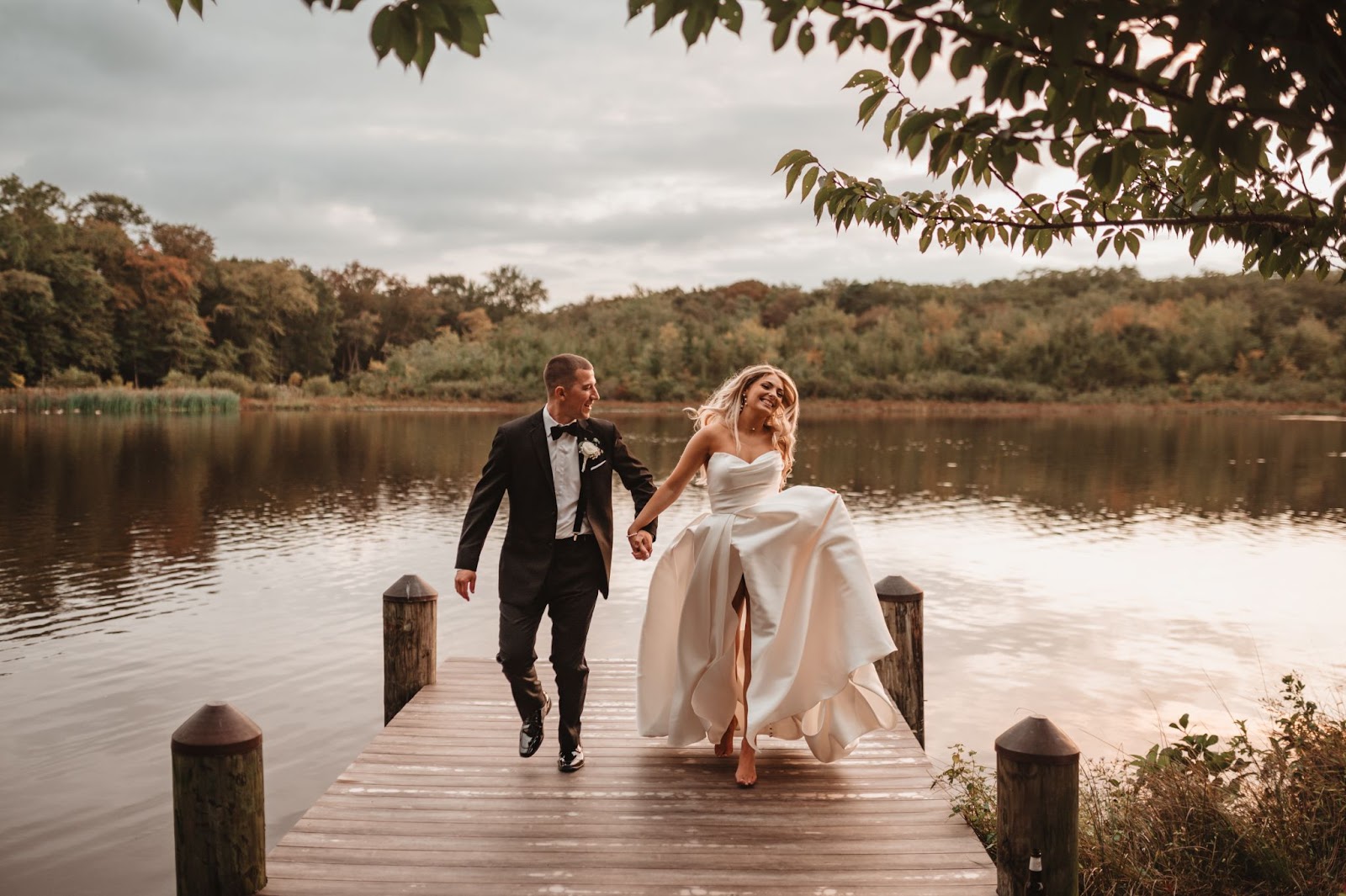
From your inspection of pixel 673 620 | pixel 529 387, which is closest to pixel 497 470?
pixel 673 620

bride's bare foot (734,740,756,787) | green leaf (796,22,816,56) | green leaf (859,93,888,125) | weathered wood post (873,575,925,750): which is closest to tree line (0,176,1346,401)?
weathered wood post (873,575,925,750)

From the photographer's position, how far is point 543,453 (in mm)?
4523

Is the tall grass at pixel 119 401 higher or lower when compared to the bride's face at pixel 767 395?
lower

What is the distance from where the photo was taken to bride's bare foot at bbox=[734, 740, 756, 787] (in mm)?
4418

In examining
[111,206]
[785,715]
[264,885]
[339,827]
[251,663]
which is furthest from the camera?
[111,206]

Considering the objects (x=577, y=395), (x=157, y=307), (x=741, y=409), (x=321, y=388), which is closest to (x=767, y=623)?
(x=741, y=409)

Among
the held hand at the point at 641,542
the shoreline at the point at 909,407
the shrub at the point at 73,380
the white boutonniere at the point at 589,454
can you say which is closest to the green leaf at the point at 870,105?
the white boutonniere at the point at 589,454

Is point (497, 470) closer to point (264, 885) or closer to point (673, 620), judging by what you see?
point (673, 620)

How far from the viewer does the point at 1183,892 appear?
166 inches

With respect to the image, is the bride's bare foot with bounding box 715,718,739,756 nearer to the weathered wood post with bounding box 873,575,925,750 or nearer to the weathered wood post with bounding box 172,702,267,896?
the weathered wood post with bounding box 873,575,925,750

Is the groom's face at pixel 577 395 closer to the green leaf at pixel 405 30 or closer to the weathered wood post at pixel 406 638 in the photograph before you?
the weathered wood post at pixel 406 638

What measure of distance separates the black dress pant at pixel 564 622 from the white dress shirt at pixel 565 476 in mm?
75

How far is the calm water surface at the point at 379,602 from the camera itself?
7.14 m

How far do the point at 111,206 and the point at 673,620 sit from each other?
229 feet
